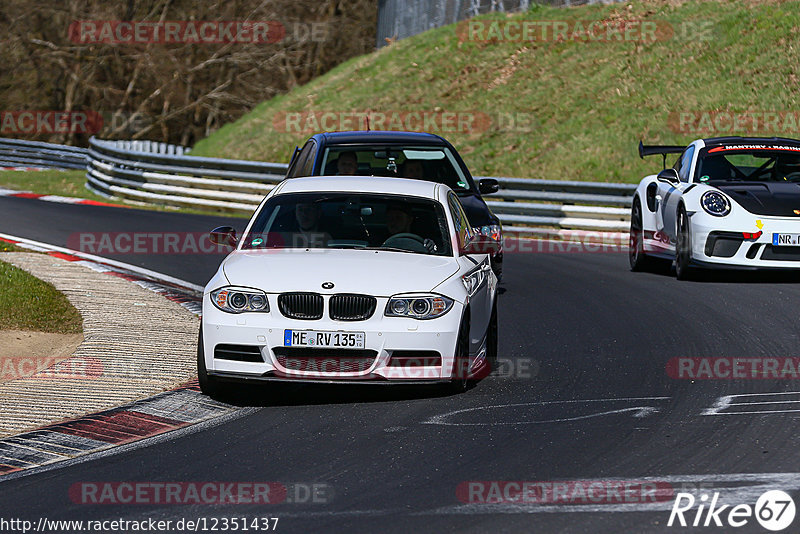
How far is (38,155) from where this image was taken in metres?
37.5

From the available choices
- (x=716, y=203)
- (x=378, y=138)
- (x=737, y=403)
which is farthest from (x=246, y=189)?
(x=737, y=403)

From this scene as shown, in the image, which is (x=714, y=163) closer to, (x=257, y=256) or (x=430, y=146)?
(x=430, y=146)

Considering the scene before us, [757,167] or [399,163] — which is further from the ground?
[757,167]

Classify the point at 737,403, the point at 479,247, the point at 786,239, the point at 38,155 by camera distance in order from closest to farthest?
the point at 737,403 → the point at 479,247 → the point at 786,239 → the point at 38,155

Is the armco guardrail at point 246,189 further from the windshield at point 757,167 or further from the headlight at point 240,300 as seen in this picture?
the headlight at point 240,300

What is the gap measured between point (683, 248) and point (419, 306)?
6.97 metres

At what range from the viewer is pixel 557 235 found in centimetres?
2125

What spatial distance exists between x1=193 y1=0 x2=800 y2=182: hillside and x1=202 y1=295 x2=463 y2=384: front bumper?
18661 mm

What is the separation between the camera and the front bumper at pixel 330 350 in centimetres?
781

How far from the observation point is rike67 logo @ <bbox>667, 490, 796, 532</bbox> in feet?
17.5

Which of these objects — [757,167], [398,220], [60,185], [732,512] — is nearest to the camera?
[732,512]

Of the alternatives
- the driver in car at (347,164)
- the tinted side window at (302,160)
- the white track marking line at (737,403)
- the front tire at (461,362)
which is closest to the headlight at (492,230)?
the driver in car at (347,164)

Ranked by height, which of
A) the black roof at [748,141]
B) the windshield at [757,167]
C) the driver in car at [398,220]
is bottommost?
the driver in car at [398,220]

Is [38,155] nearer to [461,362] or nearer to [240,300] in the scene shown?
[240,300]
